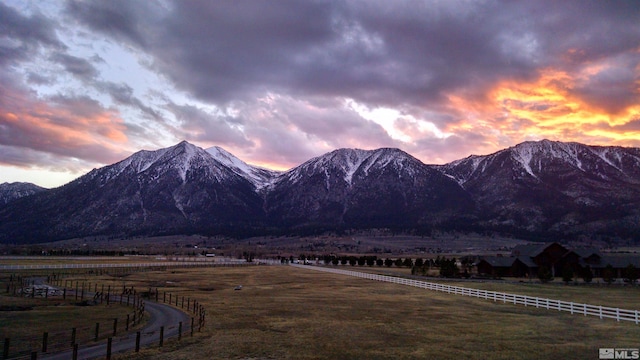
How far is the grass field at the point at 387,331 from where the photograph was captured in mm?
25859

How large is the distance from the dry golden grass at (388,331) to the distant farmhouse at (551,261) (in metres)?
56.8

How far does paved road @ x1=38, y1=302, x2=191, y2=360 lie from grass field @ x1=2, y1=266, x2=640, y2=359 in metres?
1.75

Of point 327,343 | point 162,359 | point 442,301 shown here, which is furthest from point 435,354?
point 442,301

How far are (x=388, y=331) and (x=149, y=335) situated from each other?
17.1 m

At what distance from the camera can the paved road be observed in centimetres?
2439

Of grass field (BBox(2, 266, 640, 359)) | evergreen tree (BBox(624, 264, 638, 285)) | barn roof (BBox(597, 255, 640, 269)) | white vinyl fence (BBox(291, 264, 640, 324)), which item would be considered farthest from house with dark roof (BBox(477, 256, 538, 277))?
grass field (BBox(2, 266, 640, 359))

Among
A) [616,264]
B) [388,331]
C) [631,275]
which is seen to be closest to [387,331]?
[388,331]

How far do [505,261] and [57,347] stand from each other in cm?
9995

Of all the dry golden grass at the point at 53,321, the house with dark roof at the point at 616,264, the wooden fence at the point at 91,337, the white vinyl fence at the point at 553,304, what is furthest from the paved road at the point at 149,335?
the house with dark roof at the point at 616,264

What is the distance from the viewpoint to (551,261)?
10569 cm

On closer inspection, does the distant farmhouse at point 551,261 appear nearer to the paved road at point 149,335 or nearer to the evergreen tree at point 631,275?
the evergreen tree at point 631,275

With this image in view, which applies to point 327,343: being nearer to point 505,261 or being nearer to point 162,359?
point 162,359

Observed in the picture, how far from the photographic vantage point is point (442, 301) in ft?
176

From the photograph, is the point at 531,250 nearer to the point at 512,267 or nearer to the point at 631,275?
the point at 512,267
